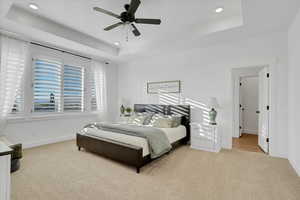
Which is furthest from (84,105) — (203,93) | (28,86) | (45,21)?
(203,93)

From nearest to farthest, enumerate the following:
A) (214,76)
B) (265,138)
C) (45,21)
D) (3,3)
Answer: (3,3), (45,21), (265,138), (214,76)

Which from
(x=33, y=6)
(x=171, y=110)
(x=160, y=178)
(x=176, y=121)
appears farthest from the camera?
(x=171, y=110)

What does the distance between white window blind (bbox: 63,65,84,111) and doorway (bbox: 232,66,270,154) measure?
4.94m

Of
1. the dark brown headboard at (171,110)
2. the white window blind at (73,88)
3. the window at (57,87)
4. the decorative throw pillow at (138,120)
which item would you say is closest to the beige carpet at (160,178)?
the dark brown headboard at (171,110)

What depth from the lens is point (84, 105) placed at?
16.9ft

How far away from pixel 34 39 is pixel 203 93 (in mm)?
4778

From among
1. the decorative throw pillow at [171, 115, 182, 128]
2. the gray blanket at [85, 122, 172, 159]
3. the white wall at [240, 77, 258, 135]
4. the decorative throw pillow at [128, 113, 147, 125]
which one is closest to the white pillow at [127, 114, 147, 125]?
the decorative throw pillow at [128, 113, 147, 125]

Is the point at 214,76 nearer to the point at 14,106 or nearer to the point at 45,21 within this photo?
the point at 45,21

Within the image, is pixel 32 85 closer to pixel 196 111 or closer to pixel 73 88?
pixel 73 88

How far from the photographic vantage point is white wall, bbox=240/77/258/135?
561 centimetres

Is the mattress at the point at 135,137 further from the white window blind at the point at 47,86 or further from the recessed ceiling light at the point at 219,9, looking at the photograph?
the recessed ceiling light at the point at 219,9

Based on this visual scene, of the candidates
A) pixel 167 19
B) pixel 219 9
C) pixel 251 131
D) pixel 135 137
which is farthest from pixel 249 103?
pixel 135 137

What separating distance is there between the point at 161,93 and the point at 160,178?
301 cm

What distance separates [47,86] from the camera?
417 cm
